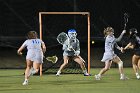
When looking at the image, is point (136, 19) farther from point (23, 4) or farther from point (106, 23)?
point (23, 4)

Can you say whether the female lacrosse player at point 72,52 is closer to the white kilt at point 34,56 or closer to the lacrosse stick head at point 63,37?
the lacrosse stick head at point 63,37

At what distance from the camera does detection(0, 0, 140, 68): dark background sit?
24938 mm

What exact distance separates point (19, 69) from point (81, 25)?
3551 millimetres

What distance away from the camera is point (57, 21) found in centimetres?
2528

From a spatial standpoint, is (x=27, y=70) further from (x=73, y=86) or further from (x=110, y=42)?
(x=110, y=42)

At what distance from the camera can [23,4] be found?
25250mm

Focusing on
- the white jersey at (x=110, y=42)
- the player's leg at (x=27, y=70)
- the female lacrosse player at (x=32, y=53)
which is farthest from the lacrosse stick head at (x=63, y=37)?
the player's leg at (x=27, y=70)

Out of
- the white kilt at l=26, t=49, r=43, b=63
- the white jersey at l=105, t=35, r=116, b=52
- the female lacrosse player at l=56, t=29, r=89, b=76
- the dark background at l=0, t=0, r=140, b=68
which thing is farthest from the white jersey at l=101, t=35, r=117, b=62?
the dark background at l=0, t=0, r=140, b=68

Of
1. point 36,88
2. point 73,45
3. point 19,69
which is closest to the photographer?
point 36,88

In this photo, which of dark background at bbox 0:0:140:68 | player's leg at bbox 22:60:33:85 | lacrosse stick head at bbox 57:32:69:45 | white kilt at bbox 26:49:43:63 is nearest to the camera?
player's leg at bbox 22:60:33:85

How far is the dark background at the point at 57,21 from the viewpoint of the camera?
24938mm

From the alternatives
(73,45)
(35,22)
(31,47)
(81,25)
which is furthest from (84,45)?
(31,47)

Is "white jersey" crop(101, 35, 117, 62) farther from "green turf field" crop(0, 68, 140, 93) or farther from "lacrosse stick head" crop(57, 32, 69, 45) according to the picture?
"lacrosse stick head" crop(57, 32, 69, 45)

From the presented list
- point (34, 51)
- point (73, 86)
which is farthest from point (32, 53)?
point (73, 86)
